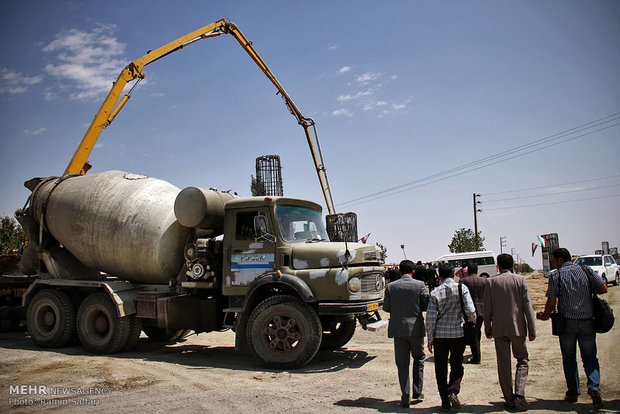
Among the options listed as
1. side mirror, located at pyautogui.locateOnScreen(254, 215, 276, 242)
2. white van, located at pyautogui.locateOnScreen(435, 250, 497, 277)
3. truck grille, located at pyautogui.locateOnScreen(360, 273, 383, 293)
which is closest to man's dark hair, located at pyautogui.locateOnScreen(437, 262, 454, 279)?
truck grille, located at pyautogui.locateOnScreen(360, 273, 383, 293)

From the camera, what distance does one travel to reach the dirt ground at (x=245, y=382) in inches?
226

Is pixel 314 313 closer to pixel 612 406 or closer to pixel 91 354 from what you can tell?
pixel 612 406

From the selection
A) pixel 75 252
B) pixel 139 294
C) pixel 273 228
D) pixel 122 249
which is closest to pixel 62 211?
pixel 75 252

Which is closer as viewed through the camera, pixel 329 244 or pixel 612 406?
pixel 612 406

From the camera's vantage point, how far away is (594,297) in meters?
5.33

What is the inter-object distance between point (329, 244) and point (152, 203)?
4227 millimetres

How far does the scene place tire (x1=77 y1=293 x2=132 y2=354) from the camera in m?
9.56

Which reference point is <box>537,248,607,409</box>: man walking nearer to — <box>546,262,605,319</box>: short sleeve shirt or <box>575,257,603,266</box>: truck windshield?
<box>546,262,605,319</box>: short sleeve shirt

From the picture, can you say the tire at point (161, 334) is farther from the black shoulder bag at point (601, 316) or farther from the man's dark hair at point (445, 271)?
the black shoulder bag at point (601, 316)

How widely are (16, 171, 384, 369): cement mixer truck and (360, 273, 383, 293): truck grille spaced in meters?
0.02

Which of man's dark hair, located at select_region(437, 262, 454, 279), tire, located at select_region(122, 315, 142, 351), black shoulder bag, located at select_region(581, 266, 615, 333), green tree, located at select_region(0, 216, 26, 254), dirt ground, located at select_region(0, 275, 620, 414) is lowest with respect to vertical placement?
dirt ground, located at select_region(0, 275, 620, 414)

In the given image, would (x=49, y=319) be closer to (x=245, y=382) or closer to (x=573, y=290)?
(x=245, y=382)

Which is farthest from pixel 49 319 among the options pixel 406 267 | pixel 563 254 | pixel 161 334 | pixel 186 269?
pixel 563 254

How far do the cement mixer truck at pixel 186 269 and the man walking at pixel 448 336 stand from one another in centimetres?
234
